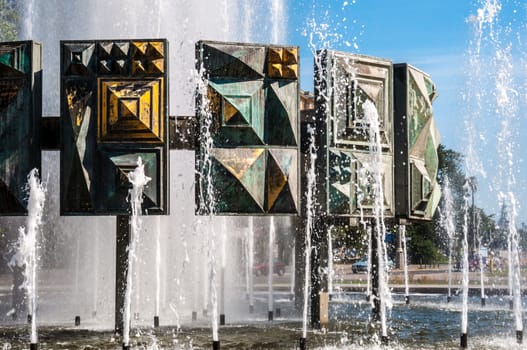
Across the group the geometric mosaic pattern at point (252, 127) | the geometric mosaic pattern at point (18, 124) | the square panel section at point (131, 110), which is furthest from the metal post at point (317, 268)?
the geometric mosaic pattern at point (18, 124)

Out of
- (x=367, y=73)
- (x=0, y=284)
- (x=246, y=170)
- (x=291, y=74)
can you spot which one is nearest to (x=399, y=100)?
(x=367, y=73)

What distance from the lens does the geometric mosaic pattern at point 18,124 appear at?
14.5m

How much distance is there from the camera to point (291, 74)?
14758 millimetres

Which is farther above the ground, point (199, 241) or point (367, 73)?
point (367, 73)

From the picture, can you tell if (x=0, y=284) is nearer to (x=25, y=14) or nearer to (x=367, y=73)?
(x=25, y=14)

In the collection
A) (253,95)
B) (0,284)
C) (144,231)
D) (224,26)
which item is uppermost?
(224,26)

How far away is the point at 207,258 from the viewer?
22.3m

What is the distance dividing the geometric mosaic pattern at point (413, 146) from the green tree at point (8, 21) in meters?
16.4

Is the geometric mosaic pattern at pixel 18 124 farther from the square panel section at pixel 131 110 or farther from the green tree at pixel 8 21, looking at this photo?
the green tree at pixel 8 21

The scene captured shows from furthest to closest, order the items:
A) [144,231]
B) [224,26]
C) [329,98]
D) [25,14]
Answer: [25,14], [224,26], [144,231], [329,98]

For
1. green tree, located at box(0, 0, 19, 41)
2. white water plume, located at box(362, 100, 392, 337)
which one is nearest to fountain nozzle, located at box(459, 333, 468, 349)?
white water plume, located at box(362, 100, 392, 337)

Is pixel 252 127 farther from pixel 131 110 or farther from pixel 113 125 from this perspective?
pixel 113 125

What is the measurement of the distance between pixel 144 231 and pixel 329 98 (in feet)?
26.1

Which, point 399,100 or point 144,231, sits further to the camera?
point 144,231
